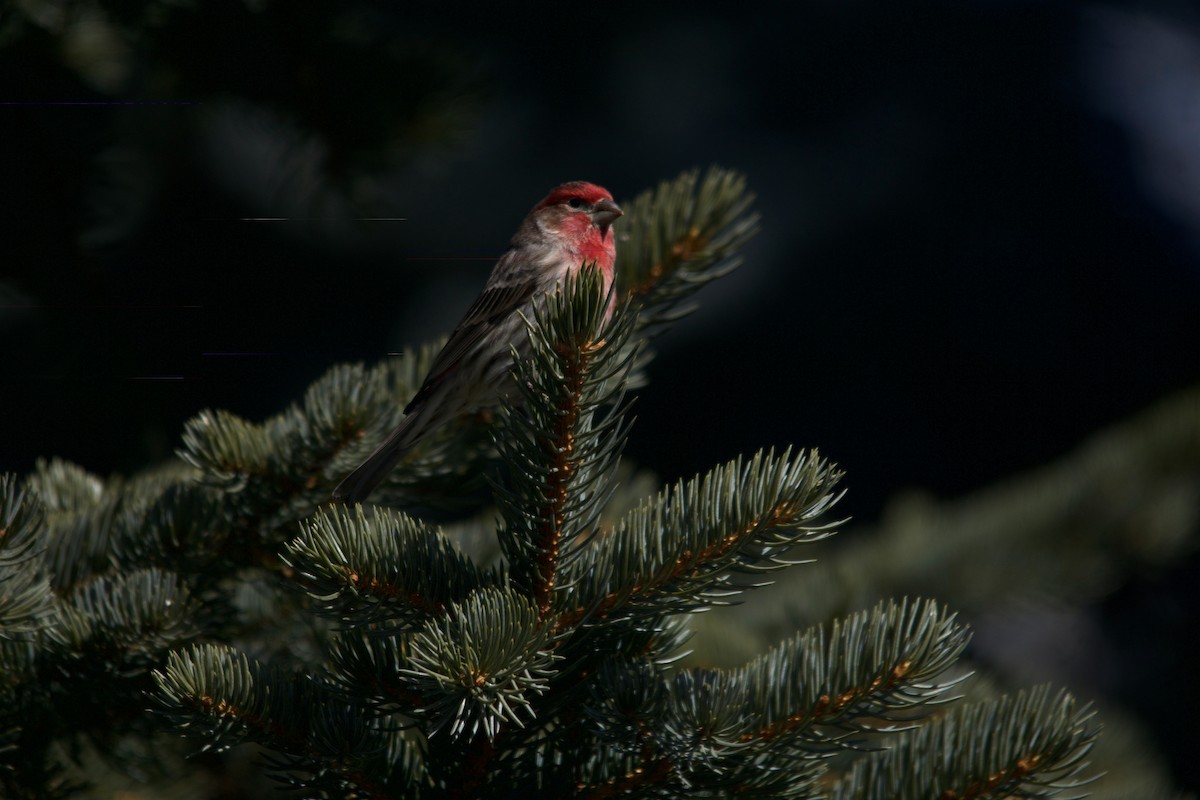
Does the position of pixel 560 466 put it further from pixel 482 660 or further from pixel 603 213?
pixel 603 213

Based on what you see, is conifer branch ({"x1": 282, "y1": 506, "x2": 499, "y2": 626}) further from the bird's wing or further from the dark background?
the dark background

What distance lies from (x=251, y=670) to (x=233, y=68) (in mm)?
1397

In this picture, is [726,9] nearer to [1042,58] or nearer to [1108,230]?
[1042,58]

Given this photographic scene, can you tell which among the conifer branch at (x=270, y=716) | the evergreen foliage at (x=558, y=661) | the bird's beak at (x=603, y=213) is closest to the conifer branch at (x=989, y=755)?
the evergreen foliage at (x=558, y=661)

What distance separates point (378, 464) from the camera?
1.47 meters

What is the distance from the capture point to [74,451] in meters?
2.24

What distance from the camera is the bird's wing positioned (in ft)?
5.37

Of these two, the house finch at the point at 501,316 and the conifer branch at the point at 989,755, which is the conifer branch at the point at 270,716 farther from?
the conifer branch at the point at 989,755

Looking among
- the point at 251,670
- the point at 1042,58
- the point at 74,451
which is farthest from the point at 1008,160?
the point at 251,670

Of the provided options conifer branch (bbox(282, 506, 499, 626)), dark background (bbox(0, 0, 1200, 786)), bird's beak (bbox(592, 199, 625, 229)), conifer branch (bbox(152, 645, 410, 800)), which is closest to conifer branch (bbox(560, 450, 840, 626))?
conifer branch (bbox(282, 506, 499, 626))

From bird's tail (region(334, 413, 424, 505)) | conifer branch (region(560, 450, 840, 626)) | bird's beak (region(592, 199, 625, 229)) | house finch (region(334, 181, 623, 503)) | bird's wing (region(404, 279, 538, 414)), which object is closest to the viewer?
conifer branch (region(560, 450, 840, 626))

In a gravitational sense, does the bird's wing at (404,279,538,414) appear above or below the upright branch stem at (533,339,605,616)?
above

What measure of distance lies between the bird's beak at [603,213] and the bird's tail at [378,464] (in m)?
0.63

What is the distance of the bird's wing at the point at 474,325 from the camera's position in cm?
164
